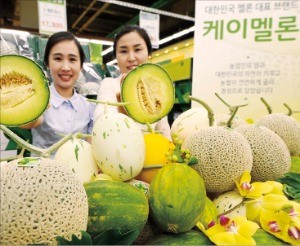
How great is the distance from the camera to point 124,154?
0.78 metres

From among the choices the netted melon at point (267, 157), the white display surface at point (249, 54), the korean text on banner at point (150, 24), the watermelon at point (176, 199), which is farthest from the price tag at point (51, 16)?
the watermelon at point (176, 199)

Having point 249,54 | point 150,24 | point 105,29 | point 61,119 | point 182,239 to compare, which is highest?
point 105,29

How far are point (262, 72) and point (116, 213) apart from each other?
1.91 meters

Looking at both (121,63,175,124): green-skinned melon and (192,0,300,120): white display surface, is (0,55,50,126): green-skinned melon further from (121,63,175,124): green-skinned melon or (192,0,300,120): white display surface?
(192,0,300,120): white display surface

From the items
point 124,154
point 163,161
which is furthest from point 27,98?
point 163,161

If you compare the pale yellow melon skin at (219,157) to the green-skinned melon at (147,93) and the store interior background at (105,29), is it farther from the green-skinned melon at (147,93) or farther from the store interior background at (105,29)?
the store interior background at (105,29)

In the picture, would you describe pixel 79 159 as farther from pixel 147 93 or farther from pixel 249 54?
pixel 249 54

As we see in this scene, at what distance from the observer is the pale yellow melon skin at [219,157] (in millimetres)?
806

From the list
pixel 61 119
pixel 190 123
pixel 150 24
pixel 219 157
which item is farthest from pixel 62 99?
pixel 150 24

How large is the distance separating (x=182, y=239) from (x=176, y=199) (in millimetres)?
95

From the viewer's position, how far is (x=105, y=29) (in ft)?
36.2

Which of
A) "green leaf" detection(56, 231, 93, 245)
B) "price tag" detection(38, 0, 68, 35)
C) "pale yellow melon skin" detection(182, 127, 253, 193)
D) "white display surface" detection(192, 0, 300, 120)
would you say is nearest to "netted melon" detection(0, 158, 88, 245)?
"green leaf" detection(56, 231, 93, 245)

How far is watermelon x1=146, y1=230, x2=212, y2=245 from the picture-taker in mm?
672

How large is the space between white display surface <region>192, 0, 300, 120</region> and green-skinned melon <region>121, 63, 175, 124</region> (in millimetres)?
1314
